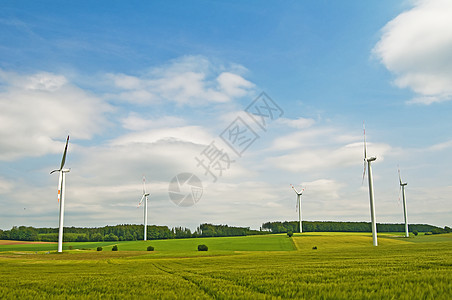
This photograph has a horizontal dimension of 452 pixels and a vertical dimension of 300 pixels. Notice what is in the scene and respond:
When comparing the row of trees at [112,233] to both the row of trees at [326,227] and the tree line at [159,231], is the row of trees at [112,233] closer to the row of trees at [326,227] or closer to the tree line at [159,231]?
the tree line at [159,231]

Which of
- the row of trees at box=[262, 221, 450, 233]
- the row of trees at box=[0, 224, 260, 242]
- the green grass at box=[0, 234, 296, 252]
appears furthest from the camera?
the row of trees at box=[262, 221, 450, 233]

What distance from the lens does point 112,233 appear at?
16512cm

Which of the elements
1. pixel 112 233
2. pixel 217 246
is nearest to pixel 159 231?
pixel 112 233

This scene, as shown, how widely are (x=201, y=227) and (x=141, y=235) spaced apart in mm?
28369

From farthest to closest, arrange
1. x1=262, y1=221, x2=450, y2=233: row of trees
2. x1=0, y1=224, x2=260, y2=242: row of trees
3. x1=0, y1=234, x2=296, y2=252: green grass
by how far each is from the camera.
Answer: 1. x1=262, y1=221, x2=450, y2=233: row of trees
2. x1=0, y1=224, x2=260, y2=242: row of trees
3. x1=0, y1=234, x2=296, y2=252: green grass

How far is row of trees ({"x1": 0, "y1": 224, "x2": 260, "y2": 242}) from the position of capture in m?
151

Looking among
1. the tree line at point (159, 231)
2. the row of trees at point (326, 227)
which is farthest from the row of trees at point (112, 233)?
the row of trees at point (326, 227)

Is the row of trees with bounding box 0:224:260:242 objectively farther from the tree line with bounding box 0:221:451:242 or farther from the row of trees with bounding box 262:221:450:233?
the row of trees with bounding box 262:221:450:233

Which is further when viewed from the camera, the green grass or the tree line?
the tree line

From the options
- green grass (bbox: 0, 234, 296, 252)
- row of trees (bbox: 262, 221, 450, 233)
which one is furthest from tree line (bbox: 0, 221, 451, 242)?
green grass (bbox: 0, 234, 296, 252)

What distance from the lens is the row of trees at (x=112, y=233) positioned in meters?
151

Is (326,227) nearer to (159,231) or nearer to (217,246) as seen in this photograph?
(159,231)

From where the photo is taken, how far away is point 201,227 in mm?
176750

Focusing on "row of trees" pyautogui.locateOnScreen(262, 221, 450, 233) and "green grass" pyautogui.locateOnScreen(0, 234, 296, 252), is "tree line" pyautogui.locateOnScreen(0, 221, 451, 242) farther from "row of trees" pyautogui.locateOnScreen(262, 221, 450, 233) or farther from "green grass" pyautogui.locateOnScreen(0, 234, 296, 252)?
"green grass" pyautogui.locateOnScreen(0, 234, 296, 252)
